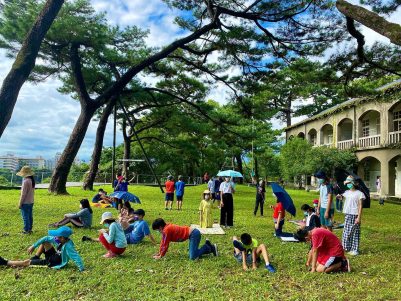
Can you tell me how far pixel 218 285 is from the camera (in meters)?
5.21

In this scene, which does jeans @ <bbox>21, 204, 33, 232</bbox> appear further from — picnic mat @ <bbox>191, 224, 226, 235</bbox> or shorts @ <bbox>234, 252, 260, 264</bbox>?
shorts @ <bbox>234, 252, 260, 264</bbox>

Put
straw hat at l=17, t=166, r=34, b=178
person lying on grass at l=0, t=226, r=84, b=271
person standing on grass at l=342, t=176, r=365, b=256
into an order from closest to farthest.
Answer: person lying on grass at l=0, t=226, r=84, b=271
person standing on grass at l=342, t=176, r=365, b=256
straw hat at l=17, t=166, r=34, b=178

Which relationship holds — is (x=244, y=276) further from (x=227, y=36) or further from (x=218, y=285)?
(x=227, y=36)

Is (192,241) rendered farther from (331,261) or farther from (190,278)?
(331,261)

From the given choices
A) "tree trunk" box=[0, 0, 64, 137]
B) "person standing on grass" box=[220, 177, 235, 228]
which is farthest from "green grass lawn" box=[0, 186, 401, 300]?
"tree trunk" box=[0, 0, 64, 137]

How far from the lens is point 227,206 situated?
1052 cm

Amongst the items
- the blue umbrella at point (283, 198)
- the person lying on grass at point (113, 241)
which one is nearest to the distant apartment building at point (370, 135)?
the blue umbrella at point (283, 198)

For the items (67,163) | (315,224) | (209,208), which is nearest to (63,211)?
(209,208)

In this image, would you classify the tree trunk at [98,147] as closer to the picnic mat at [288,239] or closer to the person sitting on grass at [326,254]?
the picnic mat at [288,239]

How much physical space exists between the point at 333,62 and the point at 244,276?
7874 mm

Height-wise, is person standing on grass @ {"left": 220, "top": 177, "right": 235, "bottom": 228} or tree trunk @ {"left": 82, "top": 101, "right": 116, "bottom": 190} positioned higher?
tree trunk @ {"left": 82, "top": 101, "right": 116, "bottom": 190}

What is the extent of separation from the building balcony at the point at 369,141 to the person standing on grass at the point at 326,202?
19.9m

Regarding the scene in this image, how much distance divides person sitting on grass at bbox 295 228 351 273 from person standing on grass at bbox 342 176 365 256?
4.38 ft

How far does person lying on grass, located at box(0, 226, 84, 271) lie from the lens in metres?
5.76
